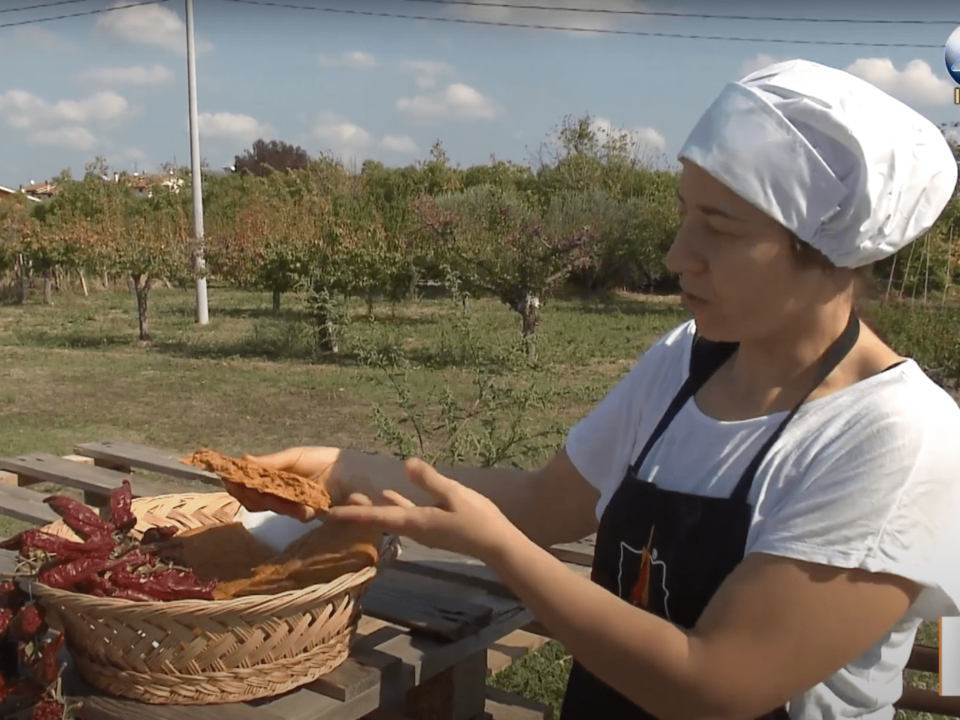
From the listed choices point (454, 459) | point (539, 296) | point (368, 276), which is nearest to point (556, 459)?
point (454, 459)

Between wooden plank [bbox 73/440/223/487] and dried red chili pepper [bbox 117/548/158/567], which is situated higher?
dried red chili pepper [bbox 117/548/158/567]

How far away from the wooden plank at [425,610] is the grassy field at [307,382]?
140 centimetres

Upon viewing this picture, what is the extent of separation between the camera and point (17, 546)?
1.72 metres

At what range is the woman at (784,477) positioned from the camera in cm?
116

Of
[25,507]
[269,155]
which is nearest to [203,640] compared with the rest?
[25,507]

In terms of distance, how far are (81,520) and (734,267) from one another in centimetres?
116

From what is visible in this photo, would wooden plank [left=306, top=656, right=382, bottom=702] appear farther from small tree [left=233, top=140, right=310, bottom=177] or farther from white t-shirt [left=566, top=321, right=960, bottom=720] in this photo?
small tree [left=233, top=140, right=310, bottom=177]

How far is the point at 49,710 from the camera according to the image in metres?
1.51

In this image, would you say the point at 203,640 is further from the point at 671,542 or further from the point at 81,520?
the point at 671,542

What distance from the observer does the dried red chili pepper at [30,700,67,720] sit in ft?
4.95

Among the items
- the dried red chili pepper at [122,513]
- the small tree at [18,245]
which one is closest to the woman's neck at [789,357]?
the dried red chili pepper at [122,513]

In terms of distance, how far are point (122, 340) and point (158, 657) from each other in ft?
41.4

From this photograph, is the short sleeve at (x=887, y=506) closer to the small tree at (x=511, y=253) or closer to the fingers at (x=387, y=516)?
the fingers at (x=387, y=516)

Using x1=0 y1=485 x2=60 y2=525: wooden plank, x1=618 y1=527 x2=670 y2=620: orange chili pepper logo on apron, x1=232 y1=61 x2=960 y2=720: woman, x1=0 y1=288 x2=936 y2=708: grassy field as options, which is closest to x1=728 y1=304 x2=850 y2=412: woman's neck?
x1=232 y1=61 x2=960 y2=720: woman
